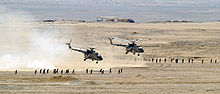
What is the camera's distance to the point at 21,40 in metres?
75.2

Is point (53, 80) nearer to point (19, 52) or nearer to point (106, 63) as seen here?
point (106, 63)

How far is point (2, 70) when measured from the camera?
49.5 metres

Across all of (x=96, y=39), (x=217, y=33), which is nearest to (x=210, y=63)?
(x=96, y=39)

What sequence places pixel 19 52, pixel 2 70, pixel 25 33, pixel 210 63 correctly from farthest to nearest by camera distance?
pixel 25 33 → pixel 19 52 → pixel 210 63 → pixel 2 70

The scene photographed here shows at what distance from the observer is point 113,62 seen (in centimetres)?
5734

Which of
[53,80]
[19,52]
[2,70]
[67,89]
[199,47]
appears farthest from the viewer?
[199,47]

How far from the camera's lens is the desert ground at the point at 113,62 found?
39.0m

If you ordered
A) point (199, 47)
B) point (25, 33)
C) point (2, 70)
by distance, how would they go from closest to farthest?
1. point (2, 70)
2. point (199, 47)
3. point (25, 33)

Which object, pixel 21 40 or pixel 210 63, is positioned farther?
pixel 21 40

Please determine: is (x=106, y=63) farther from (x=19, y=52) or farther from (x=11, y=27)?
(x=11, y=27)

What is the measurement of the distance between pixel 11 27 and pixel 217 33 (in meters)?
30.9

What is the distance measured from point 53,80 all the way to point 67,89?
469 centimetres

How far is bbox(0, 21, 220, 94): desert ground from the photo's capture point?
38969 mm

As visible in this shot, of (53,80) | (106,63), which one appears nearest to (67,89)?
(53,80)
